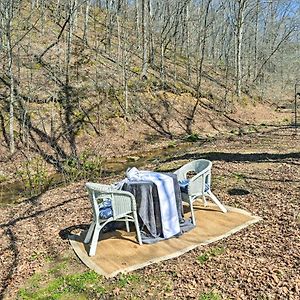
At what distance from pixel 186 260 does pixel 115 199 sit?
42.6 inches

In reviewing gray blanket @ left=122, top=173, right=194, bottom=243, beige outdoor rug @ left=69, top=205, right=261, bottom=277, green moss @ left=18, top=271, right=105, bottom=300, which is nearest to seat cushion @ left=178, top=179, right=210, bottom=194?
beige outdoor rug @ left=69, top=205, right=261, bottom=277

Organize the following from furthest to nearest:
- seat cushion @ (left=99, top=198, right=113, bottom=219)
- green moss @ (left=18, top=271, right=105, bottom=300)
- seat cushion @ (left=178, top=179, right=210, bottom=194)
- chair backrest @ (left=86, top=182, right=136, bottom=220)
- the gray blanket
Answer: seat cushion @ (left=178, top=179, right=210, bottom=194) → the gray blanket → seat cushion @ (left=99, top=198, right=113, bottom=219) → chair backrest @ (left=86, top=182, right=136, bottom=220) → green moss @ (left=18, top=271, right=105, bottom=300)

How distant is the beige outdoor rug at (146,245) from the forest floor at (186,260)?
0.11 metres

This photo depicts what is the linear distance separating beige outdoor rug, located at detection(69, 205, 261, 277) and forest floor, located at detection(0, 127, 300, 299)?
0.11 m

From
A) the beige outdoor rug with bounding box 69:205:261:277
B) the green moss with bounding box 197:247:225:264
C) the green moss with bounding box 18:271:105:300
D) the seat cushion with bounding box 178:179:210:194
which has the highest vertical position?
the seat cushion with bounding box 178:179:210:194

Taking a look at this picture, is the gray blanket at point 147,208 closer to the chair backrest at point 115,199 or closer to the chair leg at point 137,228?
the chair leg at point 137,228

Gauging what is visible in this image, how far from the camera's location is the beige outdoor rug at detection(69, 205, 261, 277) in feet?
14.4

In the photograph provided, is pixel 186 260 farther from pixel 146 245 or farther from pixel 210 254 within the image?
pixel 146 245

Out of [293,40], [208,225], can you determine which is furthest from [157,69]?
[293,40]

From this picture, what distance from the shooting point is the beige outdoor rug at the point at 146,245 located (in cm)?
438

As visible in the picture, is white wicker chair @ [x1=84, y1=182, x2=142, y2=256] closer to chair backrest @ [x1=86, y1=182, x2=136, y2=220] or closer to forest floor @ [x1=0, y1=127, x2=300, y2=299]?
chair backrest @ [x1=86, y1=182, x2=136, y2=220]

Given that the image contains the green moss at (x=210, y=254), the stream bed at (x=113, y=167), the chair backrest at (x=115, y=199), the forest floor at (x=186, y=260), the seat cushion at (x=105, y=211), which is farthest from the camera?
the stream bed at (x=113, y=167)

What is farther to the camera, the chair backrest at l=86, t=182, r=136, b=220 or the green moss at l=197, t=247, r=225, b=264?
the chair backrest at l=86, t=182, r=136, b=220

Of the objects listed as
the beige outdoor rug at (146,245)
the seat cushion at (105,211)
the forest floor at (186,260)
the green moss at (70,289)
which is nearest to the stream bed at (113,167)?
the forest floor at (186,260)
